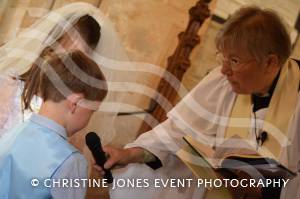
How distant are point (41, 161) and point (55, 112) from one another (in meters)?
0.11

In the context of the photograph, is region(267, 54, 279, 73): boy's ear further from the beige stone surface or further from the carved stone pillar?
the beige stone surface

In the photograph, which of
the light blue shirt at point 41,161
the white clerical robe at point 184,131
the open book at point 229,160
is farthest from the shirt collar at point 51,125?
the open book at point 229,160

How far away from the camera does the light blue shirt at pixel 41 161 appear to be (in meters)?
0.88

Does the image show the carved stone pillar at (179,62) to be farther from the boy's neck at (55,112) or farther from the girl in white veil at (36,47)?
the boy's neck at (55,112)

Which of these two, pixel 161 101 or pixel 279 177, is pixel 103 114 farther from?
pixel 279 177

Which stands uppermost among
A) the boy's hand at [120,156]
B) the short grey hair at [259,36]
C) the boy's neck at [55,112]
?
the short grey hair at [259,36]

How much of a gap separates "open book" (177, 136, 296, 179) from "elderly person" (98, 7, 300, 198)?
3 cm

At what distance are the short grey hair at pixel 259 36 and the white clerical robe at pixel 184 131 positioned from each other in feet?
→ 0.48

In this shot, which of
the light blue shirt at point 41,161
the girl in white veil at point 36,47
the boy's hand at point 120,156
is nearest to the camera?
the light blue shirt at point 41,161

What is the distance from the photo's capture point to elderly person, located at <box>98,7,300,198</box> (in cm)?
101

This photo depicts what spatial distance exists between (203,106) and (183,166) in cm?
19

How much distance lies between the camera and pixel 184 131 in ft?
3.89

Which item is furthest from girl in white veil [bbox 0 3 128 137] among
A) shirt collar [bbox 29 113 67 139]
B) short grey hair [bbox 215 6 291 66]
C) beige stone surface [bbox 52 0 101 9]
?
short grey hair [bbox 215 6 291 66]

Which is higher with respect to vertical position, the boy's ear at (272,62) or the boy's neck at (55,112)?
the boy's ear at (272,62)
